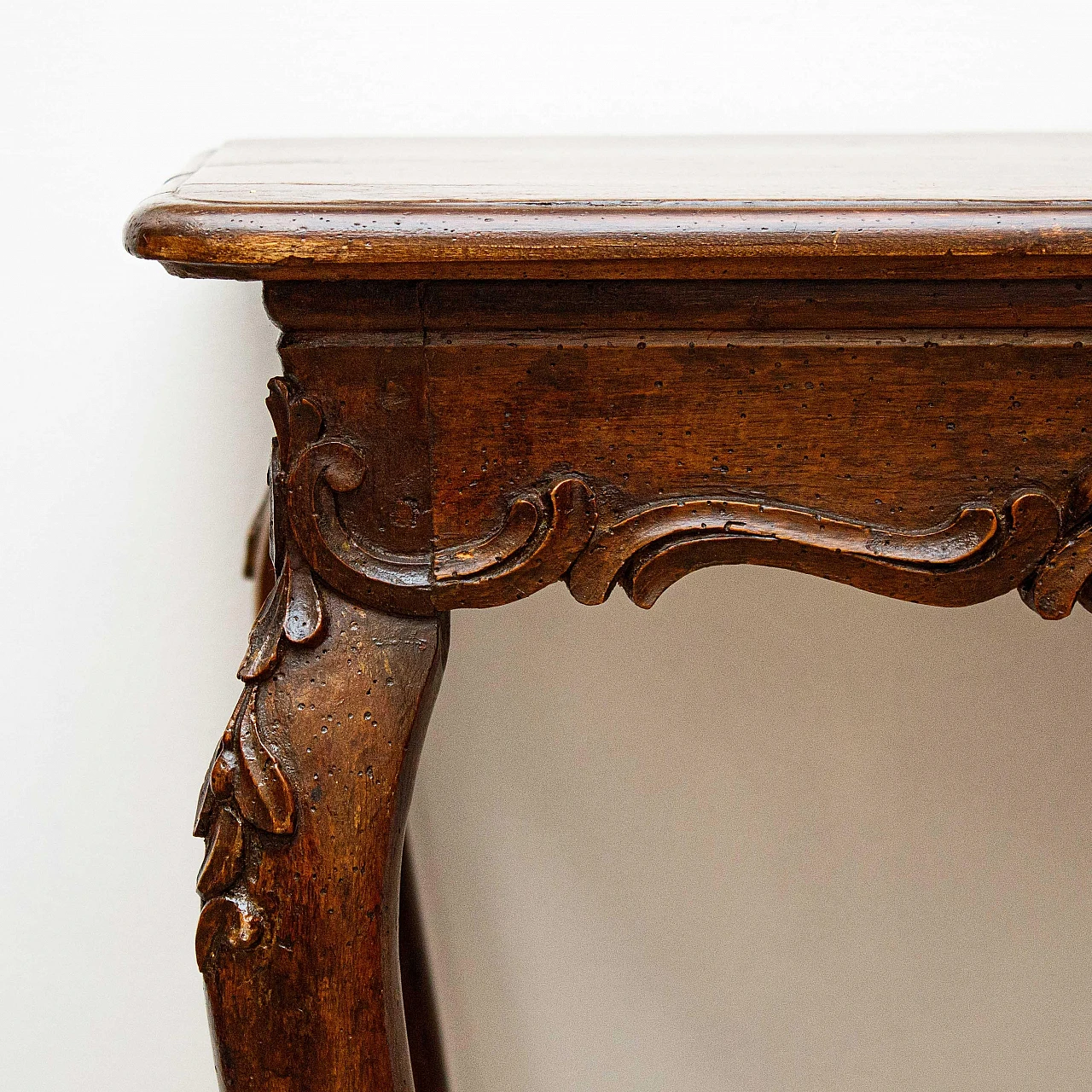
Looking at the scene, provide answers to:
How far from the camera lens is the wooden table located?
0.36 m

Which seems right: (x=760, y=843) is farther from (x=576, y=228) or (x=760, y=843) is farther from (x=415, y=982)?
(x=576, y=228)

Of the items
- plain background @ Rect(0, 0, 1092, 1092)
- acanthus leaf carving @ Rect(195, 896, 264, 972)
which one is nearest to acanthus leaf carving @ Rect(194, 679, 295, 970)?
acanthus leaf carving @ Rect(195, 896, 264, 972)

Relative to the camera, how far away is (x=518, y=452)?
1.29ft

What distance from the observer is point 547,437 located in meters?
0.39

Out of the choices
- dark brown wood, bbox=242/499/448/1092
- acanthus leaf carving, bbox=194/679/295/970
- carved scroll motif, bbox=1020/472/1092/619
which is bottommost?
dark brown wood, bbox=242/499/448/1092

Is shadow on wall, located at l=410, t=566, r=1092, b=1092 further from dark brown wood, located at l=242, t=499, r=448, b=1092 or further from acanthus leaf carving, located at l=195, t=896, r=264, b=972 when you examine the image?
acanthus leaf carving, located at l=195, t=896, r=264, b=972

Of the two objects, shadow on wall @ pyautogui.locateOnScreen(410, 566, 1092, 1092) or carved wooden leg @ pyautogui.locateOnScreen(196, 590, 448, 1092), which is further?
shadow on wall @ pyautogui.locateOnScreen(410, 566, 1092, 1092)

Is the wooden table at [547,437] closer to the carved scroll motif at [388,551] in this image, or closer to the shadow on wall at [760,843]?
the carved scroll motif at [388,551]

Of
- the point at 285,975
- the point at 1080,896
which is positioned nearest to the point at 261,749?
the point at 285,975

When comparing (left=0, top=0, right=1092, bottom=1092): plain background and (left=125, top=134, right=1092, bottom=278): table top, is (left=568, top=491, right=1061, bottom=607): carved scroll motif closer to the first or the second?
(left=125, top=134, right=1092, bottom=278): table top

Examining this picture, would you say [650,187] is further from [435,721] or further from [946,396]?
[435,721]

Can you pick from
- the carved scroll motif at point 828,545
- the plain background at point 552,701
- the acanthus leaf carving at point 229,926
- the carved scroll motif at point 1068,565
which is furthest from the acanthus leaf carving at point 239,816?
the plain background at point 552,701

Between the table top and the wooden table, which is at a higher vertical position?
the table top

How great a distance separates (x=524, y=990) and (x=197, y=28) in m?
0.78
